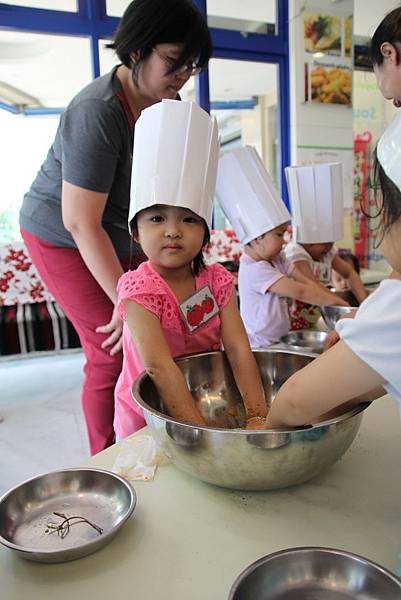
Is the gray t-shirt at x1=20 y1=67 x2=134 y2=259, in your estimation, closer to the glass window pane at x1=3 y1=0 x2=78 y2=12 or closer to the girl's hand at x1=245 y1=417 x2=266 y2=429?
the girl's hand at x1=245 y1=417 x2=266 y2=429

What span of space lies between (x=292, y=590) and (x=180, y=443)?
0.58 ft

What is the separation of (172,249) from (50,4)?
9.13ft

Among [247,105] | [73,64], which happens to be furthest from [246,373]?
[247,105]

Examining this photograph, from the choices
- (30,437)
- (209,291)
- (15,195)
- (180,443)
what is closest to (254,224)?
(209,291)

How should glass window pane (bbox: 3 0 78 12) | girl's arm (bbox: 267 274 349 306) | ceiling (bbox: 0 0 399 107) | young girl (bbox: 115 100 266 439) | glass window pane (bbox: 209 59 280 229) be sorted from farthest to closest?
glass window pane (bbox: 209 59 280 229) → ceiling (bbox: 0 0 399 107) → glass window pane (bbox: 3 0 78 12) → girl's arm (bbox: 267 274 349 306) → young girl (bbox: 115 100 266 439)

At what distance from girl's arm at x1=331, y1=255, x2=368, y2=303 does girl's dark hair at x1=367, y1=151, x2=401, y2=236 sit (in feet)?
4.70

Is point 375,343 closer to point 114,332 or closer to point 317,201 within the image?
point 114,332

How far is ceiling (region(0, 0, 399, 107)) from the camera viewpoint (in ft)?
10.5

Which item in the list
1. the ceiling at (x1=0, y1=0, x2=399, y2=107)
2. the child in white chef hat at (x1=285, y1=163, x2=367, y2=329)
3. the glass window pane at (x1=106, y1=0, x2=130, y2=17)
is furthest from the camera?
the ceiling at (x1=0, y1=0, x2=399, y2=107)

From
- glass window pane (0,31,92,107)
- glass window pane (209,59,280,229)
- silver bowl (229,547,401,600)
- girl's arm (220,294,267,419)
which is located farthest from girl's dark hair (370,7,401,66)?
glass window pane (0,31,92,107)

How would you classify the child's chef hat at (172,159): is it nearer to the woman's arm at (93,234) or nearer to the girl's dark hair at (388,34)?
the woman's arm at (93,234)

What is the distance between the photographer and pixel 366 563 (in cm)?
39

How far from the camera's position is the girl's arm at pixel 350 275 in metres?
1.86

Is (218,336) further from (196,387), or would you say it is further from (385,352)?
(385,352)
